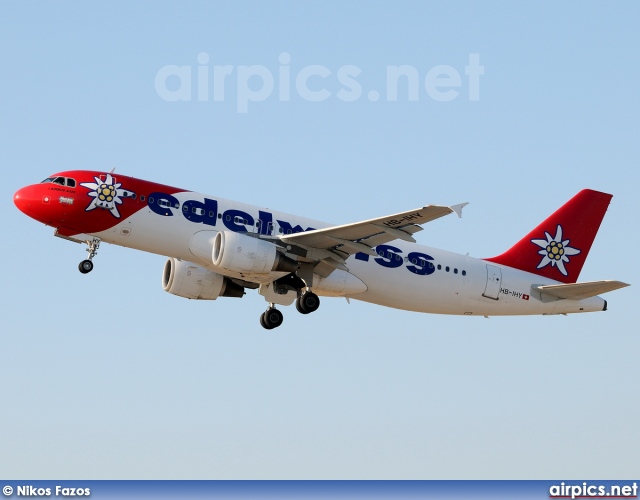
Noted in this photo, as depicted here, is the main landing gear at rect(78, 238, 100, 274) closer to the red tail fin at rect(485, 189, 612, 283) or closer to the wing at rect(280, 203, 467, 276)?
the wing at rect(280, 203, 467, 276)

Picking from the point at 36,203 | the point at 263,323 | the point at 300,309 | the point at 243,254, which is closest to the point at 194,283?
the point at 263,323

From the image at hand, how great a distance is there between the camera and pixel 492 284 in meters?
47.7

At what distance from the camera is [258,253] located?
4244cm

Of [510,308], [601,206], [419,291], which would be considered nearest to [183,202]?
[419,291]

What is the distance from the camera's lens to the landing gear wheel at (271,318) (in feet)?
153

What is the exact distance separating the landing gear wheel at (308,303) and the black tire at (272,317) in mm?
2240

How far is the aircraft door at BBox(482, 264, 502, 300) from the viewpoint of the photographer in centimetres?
4759

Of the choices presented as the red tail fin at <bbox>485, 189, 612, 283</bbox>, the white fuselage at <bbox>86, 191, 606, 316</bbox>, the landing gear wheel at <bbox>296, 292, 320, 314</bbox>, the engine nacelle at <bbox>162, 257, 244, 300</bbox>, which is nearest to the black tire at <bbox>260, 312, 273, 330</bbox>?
the engine nacelle at <bbox>162, 257, 244, 300</bbox>

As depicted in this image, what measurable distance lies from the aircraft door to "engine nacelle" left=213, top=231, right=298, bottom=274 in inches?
366

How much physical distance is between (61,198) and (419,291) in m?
13.7

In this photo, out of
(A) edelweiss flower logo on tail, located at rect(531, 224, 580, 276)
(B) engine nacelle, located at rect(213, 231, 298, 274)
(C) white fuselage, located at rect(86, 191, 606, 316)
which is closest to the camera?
(B) engine nacelle, located at rect(213, 231, 298, 274)

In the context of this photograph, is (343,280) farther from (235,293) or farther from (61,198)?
(61,198)

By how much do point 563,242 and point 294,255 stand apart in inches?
514

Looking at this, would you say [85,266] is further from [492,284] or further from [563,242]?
[563,242]
